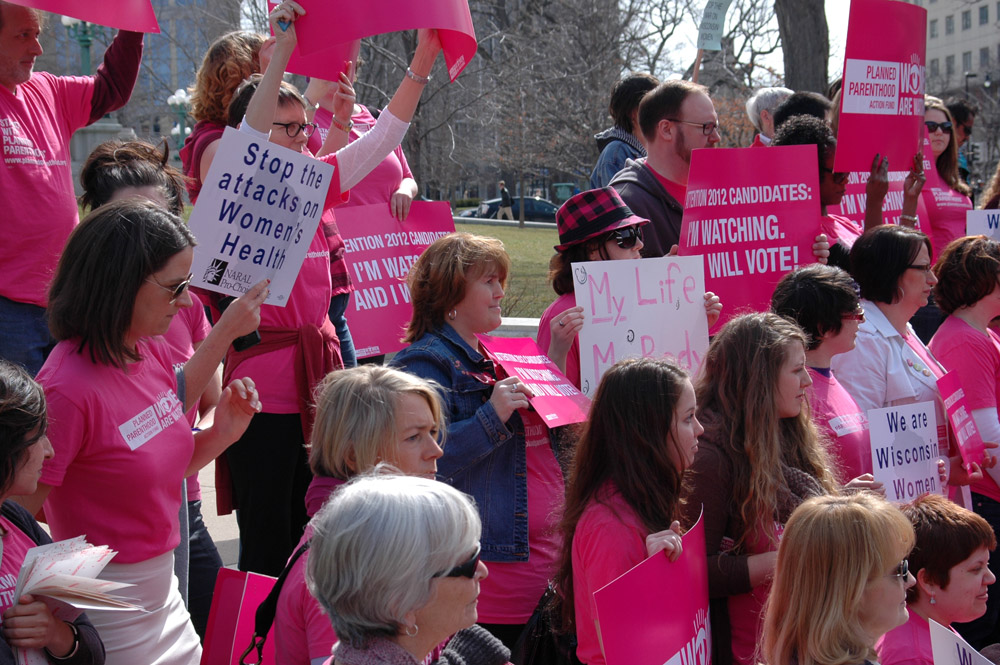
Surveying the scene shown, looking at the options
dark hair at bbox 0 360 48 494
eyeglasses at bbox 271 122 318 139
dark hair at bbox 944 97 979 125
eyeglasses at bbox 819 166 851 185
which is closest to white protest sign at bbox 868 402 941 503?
eyeglasses at bbox 819 166 851 185

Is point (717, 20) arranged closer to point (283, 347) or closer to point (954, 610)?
point (283, 347)

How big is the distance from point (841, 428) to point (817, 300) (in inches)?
20.6

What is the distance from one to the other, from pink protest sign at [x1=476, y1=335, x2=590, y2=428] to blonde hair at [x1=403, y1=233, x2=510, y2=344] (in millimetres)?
223

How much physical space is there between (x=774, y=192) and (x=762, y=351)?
179 cm

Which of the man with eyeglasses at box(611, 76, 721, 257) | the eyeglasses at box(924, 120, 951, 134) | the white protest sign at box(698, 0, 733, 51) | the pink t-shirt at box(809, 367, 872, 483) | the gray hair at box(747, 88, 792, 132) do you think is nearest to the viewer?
the pink t-shirt at box(809, 367, 872, 483)

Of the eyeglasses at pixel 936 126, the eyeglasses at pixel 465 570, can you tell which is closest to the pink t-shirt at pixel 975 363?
the eyeglasses at pixel 936 126

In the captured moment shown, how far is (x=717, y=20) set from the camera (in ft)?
22.0

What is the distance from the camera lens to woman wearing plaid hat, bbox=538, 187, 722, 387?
14.2ft

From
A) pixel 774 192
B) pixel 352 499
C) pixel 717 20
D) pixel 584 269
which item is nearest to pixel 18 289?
pixel 584 269

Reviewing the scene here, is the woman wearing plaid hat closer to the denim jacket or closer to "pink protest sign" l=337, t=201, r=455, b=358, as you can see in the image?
the denim jacket

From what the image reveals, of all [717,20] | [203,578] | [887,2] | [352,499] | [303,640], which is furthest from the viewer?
[717,20]

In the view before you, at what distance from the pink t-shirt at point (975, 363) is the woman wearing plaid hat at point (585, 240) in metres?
1.71

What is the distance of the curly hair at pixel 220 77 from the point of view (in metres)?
4.59

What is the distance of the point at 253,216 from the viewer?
141 inches
